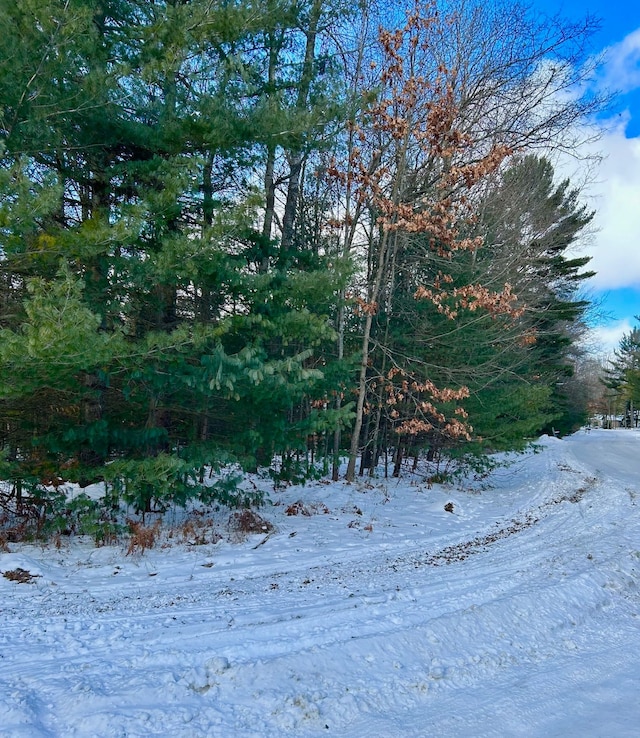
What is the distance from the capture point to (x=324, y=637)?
357 cm

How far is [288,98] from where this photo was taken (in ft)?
25.3

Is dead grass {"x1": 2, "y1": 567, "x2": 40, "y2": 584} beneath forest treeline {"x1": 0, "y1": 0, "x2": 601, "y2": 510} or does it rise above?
beneath

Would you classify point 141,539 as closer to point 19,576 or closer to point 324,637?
point 19,576

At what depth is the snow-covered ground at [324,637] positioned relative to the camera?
2.65 meters

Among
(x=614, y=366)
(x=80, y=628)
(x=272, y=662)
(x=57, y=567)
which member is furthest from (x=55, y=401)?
(x=614, y=366)

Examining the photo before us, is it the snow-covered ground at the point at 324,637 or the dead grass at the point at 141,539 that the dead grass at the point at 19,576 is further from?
the dead grass at the point at 141,539

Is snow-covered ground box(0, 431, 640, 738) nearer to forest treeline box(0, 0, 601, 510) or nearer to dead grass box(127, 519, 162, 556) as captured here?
dead grass box(127, 519, 162, 556)

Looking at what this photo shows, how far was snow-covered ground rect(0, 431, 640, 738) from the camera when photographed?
8.69ft

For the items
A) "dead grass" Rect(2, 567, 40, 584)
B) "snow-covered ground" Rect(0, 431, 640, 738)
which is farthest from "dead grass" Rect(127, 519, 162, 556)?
"dead grass" Rect(2, 567, 40, 584)

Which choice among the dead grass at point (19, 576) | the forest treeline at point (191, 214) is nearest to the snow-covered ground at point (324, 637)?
the dead grass at point (19, 576)

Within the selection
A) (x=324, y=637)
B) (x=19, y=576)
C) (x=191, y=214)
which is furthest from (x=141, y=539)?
(x=191, y=214)

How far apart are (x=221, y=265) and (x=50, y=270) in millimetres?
2059

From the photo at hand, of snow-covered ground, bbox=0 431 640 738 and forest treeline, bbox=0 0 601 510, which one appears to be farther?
forest treeline, bbox=0 0 601 510

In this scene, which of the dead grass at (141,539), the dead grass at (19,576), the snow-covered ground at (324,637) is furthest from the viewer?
the dead grass at (141,539)
